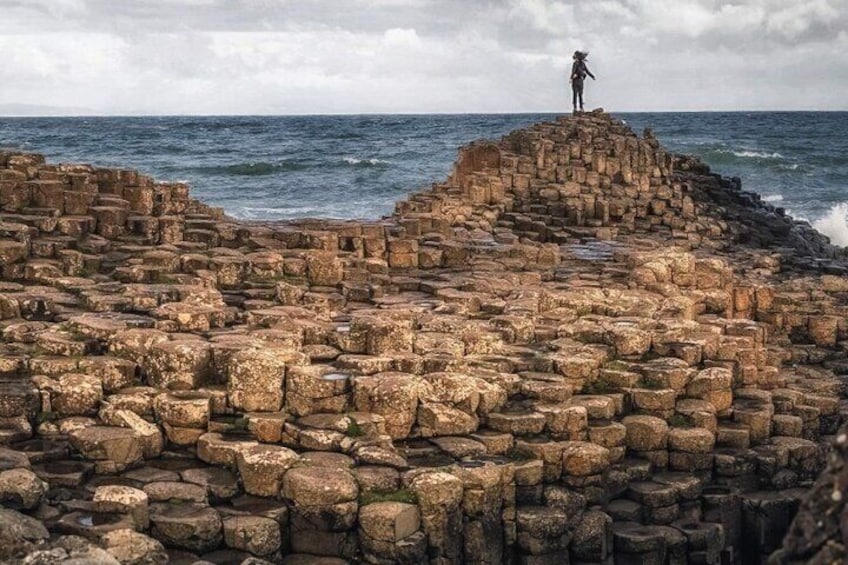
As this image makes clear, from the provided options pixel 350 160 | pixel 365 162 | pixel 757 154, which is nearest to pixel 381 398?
pixel 365 162

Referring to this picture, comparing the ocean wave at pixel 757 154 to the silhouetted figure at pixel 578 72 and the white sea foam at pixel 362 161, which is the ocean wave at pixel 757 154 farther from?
the silhouetted figure at pixel 578 72

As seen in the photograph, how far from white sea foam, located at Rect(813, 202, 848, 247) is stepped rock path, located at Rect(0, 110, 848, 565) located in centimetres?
2202

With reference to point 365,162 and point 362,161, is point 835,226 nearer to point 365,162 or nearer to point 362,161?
point 365,162

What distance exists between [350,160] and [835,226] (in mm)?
31836

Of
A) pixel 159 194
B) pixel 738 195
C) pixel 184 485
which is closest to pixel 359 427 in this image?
pixel 184 485

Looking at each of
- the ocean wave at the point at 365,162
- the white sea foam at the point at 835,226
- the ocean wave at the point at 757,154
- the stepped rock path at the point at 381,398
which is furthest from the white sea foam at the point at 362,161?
the stepped rock path at the point at 381,398

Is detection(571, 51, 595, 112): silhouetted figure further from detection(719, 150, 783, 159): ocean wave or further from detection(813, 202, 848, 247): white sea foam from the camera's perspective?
detection(719, 150, 783, 159): ocean wave

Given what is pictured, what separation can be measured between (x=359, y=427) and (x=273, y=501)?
126cm

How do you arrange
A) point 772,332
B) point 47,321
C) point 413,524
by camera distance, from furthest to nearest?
point 772,332
point 47,321
point 413,524

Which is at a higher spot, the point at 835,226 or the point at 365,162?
the point at 365,162

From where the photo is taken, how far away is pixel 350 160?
223 feet

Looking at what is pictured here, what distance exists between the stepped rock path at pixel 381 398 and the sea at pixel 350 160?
2403 cm

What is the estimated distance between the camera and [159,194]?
22.6 meters

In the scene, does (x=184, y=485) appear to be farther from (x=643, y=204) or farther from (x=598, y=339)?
(x=643, y=204)
